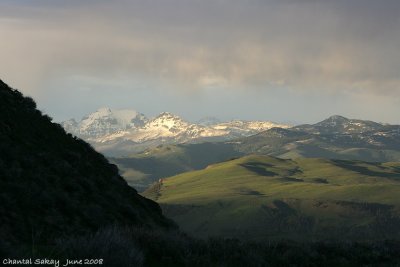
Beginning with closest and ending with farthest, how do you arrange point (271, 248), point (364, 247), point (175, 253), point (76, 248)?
point (76, 248) → point (175, 253) → point (271, 248) → point (364, 247)

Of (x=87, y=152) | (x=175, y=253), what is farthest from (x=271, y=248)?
(x=87, y=152)

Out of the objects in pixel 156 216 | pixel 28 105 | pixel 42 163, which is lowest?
pixel 156 216

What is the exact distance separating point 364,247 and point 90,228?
42.5ft

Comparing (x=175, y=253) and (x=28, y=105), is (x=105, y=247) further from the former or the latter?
(x=28, y=105)

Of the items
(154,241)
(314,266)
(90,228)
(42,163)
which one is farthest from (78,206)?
(314,266)

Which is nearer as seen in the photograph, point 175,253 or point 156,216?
point 175,253

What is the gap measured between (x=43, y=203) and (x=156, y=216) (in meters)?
17.1

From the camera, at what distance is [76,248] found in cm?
1348

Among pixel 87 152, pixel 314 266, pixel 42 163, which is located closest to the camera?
pixel 314 266

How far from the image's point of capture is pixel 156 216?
40781 mm

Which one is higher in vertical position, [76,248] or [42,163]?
[42,163]

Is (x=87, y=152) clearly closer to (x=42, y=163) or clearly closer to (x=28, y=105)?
(x=28, y=105)

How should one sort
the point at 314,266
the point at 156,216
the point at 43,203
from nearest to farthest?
the point at 314,266
the point at 43,203
the point at 156,216

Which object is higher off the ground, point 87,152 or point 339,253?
point 87,152
